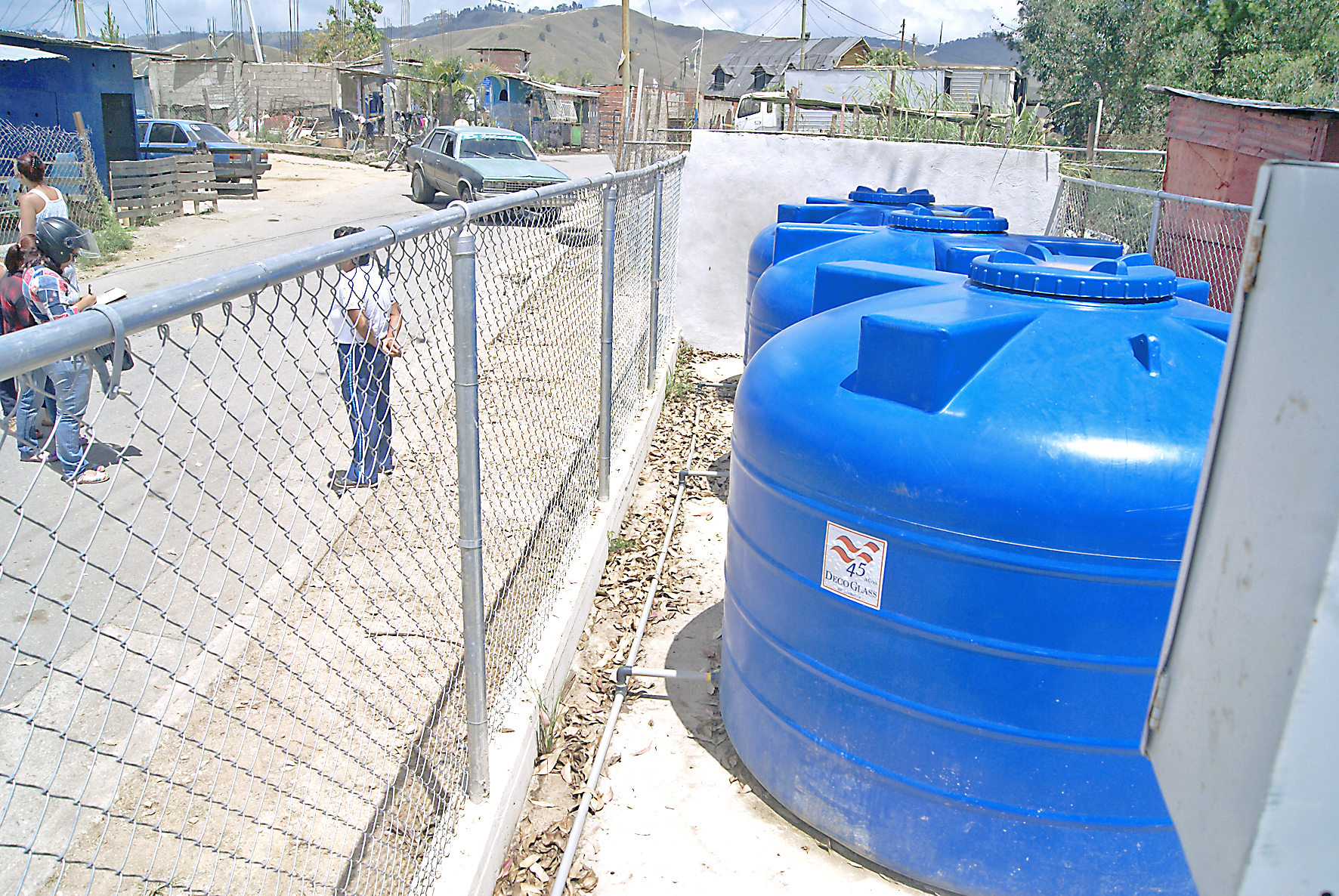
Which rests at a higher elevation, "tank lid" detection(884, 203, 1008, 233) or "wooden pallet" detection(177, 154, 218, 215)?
"tank lid" detection(884, 203, 1008, 233)

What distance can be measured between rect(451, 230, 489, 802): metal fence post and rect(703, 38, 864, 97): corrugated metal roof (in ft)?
254

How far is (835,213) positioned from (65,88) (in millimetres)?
18644

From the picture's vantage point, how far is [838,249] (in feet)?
19.0

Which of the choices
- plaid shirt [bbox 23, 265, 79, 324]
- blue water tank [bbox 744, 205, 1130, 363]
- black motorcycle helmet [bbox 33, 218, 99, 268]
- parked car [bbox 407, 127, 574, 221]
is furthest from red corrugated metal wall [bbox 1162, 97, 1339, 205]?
plaid shirt [bbox 23, 265, 79, 324]

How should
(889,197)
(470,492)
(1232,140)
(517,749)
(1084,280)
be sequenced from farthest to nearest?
(1232,140)
(889,197)
(517,749)
(1084,280)
(470,492)

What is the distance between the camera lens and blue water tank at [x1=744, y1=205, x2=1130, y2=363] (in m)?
5.41

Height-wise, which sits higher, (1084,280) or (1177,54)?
(1177,54)

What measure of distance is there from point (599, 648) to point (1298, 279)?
380 cm

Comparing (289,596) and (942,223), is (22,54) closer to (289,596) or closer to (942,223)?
(289,596)

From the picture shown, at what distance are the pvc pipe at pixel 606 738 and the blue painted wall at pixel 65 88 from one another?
1810 centimetres

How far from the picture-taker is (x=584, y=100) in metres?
66.9

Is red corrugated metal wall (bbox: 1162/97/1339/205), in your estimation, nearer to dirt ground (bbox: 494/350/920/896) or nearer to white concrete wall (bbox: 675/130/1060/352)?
white concrete wall (bbox: 675/130/1060/352)

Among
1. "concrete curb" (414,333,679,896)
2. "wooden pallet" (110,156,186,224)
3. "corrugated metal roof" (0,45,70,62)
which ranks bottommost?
"concrete curb" (414,333,679,896)

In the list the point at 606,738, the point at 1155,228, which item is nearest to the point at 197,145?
the point at 1155,228
